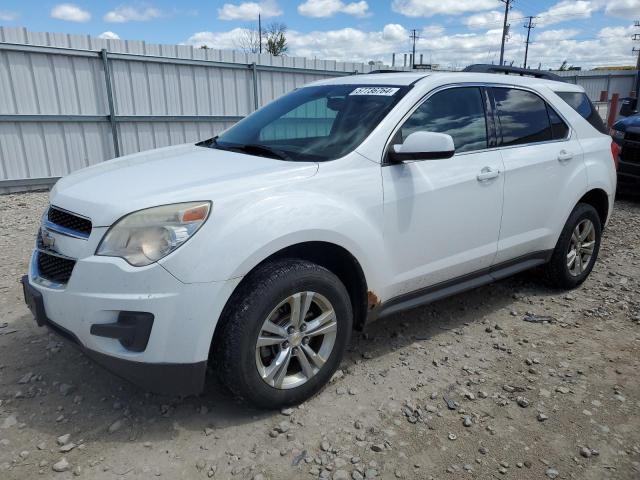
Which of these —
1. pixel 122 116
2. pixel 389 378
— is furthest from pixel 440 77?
pixel 122 116

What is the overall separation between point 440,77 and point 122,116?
754 centimetres

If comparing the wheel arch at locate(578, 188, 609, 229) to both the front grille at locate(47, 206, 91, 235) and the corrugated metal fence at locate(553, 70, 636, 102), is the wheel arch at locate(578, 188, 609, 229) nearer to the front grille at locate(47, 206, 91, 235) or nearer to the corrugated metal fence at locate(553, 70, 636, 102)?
the front grille at locate(47, 206, 91, 235)

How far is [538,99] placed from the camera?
3945mm

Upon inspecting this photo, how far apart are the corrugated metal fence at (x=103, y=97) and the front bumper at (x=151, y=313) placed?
739 cm

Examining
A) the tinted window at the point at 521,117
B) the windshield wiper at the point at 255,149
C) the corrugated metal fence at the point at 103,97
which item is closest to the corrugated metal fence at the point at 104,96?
the corrugated metal fence at the point at 103,97

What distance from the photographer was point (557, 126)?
401cm

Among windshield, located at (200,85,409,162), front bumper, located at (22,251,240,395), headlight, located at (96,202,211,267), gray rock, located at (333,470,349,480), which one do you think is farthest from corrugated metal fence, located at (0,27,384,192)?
gray rock, located at (333,470,349,480)

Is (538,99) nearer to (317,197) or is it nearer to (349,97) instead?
(349,97)

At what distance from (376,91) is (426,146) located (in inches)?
26.1

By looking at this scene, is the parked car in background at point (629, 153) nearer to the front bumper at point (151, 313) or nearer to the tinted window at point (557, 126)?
the tinted window at point (557, 126)

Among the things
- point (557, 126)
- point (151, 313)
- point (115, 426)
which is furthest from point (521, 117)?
point (115, 426)

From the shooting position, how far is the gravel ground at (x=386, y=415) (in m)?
2.32

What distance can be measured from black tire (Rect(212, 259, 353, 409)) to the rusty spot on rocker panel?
0.88 feet

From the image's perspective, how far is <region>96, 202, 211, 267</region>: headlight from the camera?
2.23 m
